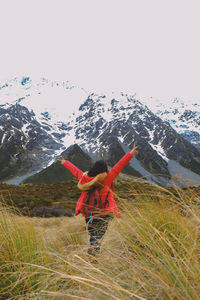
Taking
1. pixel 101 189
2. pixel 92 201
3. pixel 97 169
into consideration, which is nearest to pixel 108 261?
pixel 92 201

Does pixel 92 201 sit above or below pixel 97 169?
below

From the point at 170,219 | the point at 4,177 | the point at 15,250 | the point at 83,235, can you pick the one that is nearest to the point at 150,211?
the point at 170,219

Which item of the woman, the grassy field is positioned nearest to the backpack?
the woman

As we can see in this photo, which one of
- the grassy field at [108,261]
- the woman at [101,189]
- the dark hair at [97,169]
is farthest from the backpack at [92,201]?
the grassy field at [108,261]

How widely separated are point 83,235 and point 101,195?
2058mm

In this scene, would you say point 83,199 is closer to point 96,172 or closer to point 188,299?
point 96,172

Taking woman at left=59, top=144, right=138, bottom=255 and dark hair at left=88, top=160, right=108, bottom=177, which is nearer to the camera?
woman at left=59, top=144, right=138, bottom=255

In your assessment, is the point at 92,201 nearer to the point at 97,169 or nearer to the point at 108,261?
the point at 97,169

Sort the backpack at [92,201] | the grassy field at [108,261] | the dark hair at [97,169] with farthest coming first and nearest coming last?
the dark hair at [97,169], the backpack at [92,201], the grassy field at [108,261]

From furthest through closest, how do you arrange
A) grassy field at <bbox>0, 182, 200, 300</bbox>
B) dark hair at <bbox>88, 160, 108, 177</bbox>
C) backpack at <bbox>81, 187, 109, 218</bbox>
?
dark hair at <bbox>88, 160, 108, 177</bbox> → backpack at <bbox>81, 187, 109, 218</bbox> → grassy field at <bbox>0, 182, 200, 300</bbox>

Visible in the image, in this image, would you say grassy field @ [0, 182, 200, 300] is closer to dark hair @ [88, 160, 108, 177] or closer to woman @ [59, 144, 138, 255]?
woman @ [59, 144, 138, 255]

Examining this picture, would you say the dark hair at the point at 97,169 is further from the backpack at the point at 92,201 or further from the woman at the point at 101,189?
the backpack at the point at 92,201

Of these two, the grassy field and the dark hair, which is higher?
the dark hair

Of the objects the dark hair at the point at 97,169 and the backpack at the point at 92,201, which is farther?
the dark hair at the point at 97,169
